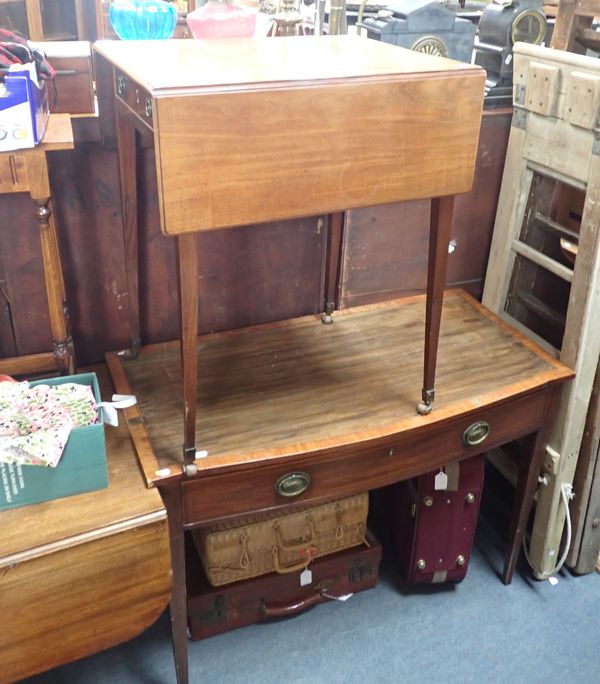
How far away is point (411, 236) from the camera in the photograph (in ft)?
6.28

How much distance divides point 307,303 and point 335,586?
0.75m

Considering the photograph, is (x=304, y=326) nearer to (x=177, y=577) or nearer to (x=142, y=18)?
(x=177, y=577)

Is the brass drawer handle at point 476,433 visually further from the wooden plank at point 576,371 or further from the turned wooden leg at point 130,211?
the turned wooden leg at point 130,211

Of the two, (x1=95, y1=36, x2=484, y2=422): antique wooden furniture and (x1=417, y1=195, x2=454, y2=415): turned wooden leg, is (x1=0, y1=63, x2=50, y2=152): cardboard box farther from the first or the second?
(x1=417, y1=195, x2=454, y2=415): turned wooden leg

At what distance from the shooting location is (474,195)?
1.94 meters

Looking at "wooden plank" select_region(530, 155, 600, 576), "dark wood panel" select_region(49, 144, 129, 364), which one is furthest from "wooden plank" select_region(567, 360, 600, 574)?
"dark wood panel" select_region(49, 144, 129, 364)

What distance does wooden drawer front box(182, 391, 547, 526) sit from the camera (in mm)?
1402

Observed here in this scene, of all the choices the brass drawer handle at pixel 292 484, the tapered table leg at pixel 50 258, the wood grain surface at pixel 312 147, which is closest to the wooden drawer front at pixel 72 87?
the tapered table leg at pixel 50 258

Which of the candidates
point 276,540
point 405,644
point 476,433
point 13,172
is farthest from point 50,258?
point 405,644

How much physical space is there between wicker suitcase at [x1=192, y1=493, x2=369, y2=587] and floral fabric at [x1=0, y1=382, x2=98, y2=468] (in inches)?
21.0

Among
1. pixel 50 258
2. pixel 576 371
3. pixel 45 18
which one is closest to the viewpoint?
pixel 50 258

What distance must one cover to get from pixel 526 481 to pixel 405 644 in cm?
52

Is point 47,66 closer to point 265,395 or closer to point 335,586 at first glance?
point 265,395

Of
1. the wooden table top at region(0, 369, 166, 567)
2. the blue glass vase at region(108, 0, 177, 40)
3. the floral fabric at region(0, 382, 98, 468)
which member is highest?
the blue glass vase at region(108, 0, 177, 40)
